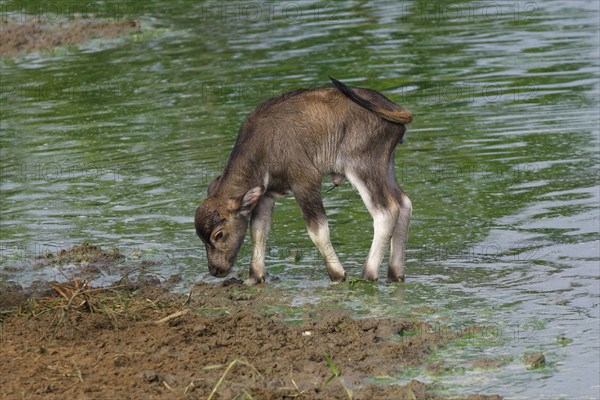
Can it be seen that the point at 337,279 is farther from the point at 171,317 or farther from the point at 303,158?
the point at 171,317

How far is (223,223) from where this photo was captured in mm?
10477

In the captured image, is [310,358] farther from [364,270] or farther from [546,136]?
[546,136]

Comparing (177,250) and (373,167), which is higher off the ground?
(373,167)

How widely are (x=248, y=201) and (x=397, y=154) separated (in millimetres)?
5969

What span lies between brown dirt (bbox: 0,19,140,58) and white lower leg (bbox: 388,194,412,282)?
16.6m

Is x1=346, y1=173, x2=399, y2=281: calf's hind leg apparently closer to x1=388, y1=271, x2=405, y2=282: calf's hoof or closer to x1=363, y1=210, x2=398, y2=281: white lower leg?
x1=363, y1=210, x2=398, y2=281: white lower leg

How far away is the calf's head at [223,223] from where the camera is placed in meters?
10.4

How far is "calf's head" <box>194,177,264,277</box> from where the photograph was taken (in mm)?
10375

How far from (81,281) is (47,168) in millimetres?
5817

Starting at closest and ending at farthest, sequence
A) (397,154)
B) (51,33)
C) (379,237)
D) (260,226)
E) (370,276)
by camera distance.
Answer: (379,237) → (370,276) → (260,226) → (397,154) → (51,33)

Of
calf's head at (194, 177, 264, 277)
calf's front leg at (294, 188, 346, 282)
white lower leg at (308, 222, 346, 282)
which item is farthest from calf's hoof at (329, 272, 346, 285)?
calf's head at (194, 177, 264, 277)

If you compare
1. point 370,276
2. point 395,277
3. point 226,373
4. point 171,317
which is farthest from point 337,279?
point 226,373

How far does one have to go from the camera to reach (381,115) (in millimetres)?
10430

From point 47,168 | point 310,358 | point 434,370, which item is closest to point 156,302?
point 310,358
